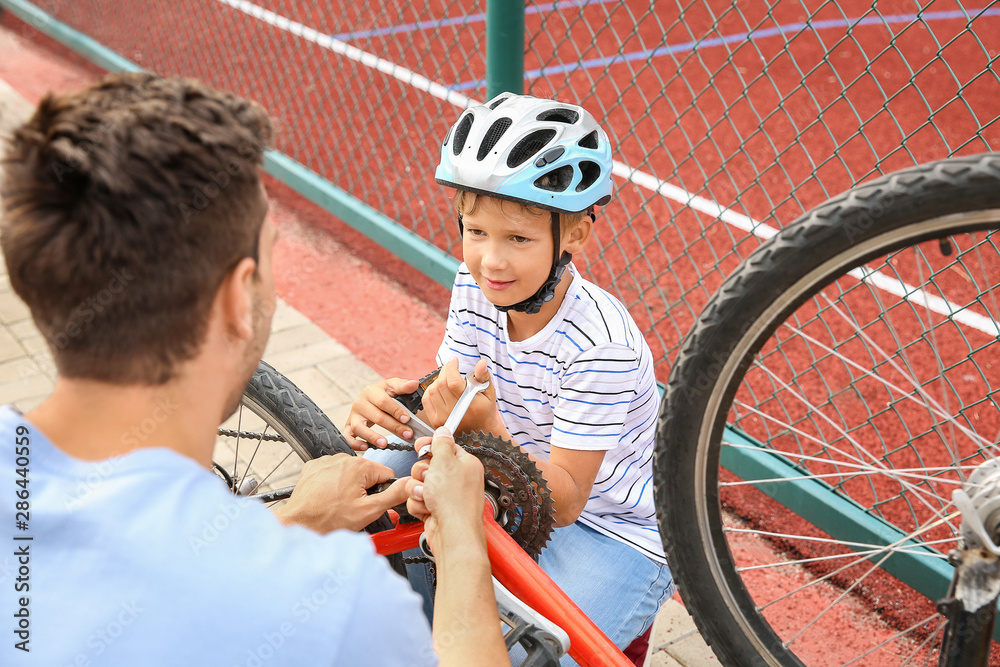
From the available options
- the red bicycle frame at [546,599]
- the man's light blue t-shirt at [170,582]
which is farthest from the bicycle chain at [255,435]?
the man's light blue t-shirt at [170,582]

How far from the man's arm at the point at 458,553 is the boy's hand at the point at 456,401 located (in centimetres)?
14

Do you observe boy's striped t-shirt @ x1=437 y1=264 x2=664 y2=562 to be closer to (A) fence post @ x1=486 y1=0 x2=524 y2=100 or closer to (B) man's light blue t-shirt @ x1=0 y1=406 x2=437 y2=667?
(B) man's light blue t-shirt @ x1=0 y1=406 x2=437 y2=667

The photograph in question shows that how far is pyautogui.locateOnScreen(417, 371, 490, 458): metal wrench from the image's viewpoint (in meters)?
1.74

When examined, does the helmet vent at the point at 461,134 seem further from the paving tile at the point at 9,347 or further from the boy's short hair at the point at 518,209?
the paving tile at the point at 9,347

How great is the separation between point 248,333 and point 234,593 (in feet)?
1.24

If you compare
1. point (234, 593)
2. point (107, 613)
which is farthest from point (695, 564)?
point (107, 613)

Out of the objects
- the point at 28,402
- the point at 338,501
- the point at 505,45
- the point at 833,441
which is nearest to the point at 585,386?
the point at 338,501

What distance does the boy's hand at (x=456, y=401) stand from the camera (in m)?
1.83

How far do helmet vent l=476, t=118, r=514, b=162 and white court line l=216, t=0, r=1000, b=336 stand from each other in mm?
534

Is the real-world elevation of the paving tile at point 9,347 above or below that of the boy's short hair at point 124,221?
below

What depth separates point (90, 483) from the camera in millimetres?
1089

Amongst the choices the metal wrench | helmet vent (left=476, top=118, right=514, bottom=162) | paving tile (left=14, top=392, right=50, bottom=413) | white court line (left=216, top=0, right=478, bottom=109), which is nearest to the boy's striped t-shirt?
the metal wrench

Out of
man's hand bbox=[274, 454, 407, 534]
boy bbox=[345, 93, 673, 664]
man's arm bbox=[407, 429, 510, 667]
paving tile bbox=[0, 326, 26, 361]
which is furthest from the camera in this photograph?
paving tile bbox=[0, 326, 26, 361]

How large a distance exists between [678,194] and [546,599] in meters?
4.39
